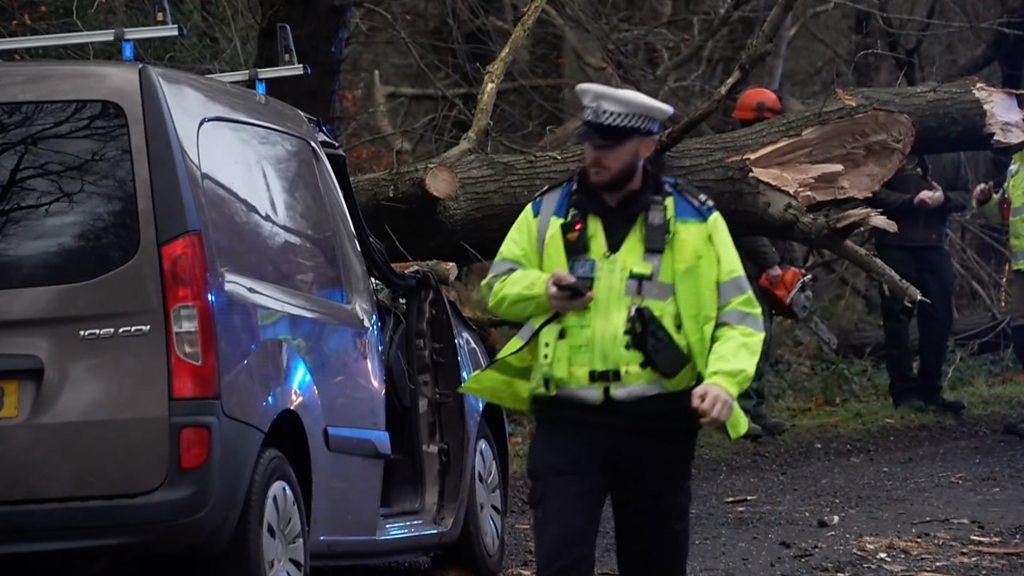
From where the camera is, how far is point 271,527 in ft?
17.8

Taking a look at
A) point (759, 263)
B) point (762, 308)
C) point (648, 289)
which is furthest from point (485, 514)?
point (759, 263)

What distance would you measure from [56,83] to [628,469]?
201 cm

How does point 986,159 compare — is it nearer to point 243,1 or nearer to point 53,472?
point 243,1

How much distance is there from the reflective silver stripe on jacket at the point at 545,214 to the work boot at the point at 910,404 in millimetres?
8513

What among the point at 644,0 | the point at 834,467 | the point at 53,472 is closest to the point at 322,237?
the point at 53,472

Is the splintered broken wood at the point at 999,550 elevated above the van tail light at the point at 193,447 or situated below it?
below

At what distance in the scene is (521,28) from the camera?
35.8ft

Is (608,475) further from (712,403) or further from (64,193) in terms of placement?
(64,193)

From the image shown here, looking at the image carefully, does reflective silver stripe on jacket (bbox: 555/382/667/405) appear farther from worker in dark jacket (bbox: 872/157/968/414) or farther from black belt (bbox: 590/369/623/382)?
worker in dark jacket (bbox: 872/157/968/414)

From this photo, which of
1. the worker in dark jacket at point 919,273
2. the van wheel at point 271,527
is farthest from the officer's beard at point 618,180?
the worker in dark jacket at point 919,273

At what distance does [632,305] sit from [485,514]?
3111 millimetres

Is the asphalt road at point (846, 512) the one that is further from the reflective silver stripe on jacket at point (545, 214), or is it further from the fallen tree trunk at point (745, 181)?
the reflective silver stripe on jacket at point (545, 214)

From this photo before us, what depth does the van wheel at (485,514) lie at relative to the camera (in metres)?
7.34

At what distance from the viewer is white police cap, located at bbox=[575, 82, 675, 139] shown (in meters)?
4.67
